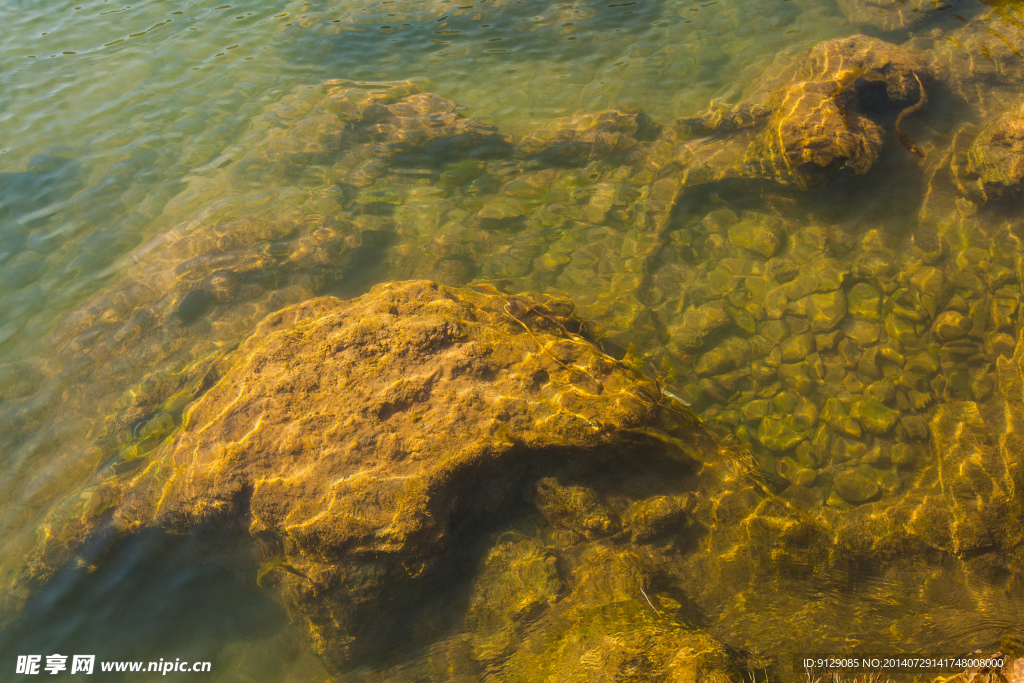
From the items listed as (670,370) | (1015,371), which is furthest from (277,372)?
(1015,371)

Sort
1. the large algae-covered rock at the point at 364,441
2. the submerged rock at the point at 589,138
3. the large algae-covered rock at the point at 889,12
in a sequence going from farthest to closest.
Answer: the large algae-covered rock at the point at 889,12 → the submerged rock at the point at 589,138 → the large algae-covered rock at the point at 364,441

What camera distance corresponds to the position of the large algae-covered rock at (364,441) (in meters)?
3.40

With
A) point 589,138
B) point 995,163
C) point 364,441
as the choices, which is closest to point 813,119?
point 995,163

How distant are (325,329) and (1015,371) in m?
5.72

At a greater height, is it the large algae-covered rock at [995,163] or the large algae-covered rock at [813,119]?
the large algae-covered rock at [813,119]

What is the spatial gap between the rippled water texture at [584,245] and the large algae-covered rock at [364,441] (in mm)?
414

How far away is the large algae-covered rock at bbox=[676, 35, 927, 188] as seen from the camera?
5.62m

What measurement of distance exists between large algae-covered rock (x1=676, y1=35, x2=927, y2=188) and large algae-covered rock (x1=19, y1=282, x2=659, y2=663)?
333 centimetres

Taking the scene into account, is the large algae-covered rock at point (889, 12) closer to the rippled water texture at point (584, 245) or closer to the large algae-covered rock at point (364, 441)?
the rippled water texture at point (584, 245)

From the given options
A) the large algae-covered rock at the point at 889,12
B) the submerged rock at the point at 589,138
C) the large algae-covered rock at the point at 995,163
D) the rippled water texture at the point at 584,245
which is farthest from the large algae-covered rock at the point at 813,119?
the large algae-covered rock at the point at 889,12

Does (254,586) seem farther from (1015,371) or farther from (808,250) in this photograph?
(1015,371)

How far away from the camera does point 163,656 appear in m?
3.60

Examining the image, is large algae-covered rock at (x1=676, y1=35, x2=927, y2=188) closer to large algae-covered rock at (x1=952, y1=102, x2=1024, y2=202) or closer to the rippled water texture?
the rippled water texture

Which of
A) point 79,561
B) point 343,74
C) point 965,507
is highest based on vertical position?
point 343,74
